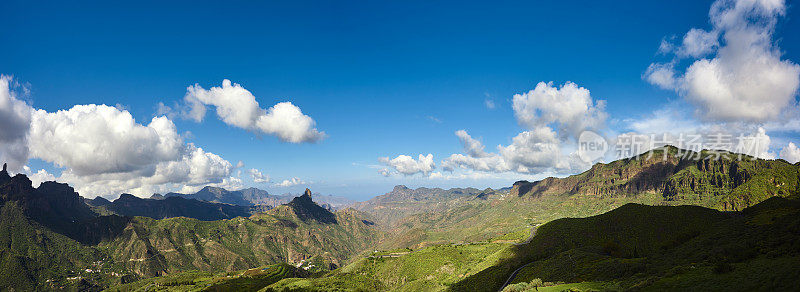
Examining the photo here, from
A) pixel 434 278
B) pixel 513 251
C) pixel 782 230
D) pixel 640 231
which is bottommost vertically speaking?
pixel 434 278

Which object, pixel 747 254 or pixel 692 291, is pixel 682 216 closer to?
pixel 747 254

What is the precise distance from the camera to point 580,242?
132 m

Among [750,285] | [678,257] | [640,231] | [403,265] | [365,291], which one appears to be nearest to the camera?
[750,285]

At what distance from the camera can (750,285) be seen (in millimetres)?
28453

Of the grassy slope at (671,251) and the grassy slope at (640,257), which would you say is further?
the grassy slope at (640,257)

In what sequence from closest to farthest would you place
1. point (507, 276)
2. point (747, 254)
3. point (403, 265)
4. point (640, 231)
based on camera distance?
point (747, 254), point (507, 276), point (640, 231), point (403, 265)

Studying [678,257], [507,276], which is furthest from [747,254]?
[507,276]

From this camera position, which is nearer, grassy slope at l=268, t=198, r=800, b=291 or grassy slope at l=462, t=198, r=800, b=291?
grassy slope at l=462, t=198, r=800, b=291

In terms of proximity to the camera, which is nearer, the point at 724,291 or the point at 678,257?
the point at 724,291

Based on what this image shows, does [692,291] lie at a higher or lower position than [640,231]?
higher

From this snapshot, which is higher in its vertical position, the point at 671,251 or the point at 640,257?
the point at 671,251

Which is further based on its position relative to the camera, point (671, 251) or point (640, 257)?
point (640, 257)

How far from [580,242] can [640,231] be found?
86.5ft

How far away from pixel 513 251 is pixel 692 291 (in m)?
115
